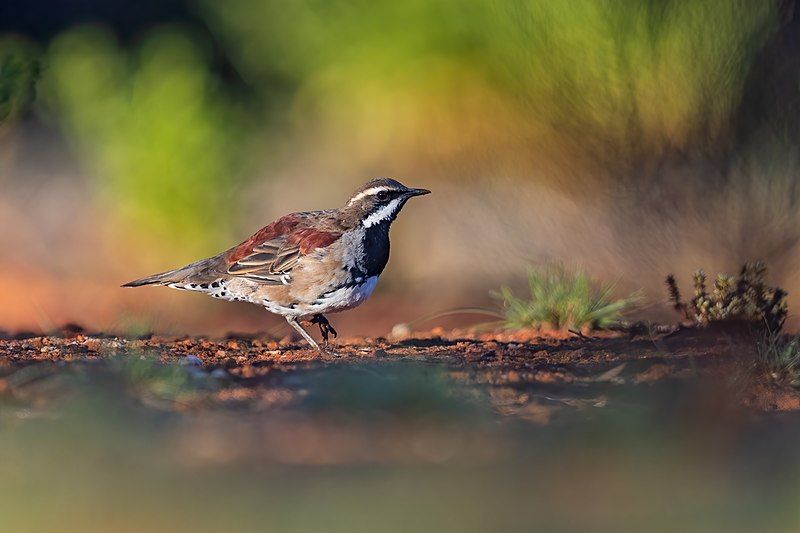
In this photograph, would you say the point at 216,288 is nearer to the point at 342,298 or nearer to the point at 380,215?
the point at 342,298

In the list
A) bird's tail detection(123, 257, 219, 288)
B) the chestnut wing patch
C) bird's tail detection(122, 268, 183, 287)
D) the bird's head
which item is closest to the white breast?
the chestnut wing patch

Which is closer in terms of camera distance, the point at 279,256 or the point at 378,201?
the point at 378,201

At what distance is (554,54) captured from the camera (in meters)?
6.46

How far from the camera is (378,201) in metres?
5.94

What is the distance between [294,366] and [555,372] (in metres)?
1.36

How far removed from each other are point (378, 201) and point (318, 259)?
0.47 meters

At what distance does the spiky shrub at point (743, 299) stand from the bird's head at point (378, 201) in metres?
1.88

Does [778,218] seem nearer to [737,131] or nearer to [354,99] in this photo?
[737,131]

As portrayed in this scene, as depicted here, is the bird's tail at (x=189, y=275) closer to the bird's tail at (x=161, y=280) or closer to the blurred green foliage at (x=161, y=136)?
the bird's tail at (x=161, y=280)

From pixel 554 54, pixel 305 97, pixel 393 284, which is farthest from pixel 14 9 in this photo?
pixel 554 54

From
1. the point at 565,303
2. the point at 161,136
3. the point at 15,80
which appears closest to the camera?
the point at 565,303

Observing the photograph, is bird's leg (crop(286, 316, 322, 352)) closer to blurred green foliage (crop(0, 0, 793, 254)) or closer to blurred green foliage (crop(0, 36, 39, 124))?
blurred green foliage (crop(0, 0, 793, 254))

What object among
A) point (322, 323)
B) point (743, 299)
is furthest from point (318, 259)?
point (743, 299)

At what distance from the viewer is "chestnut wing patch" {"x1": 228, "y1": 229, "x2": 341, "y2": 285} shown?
5.93 meters
